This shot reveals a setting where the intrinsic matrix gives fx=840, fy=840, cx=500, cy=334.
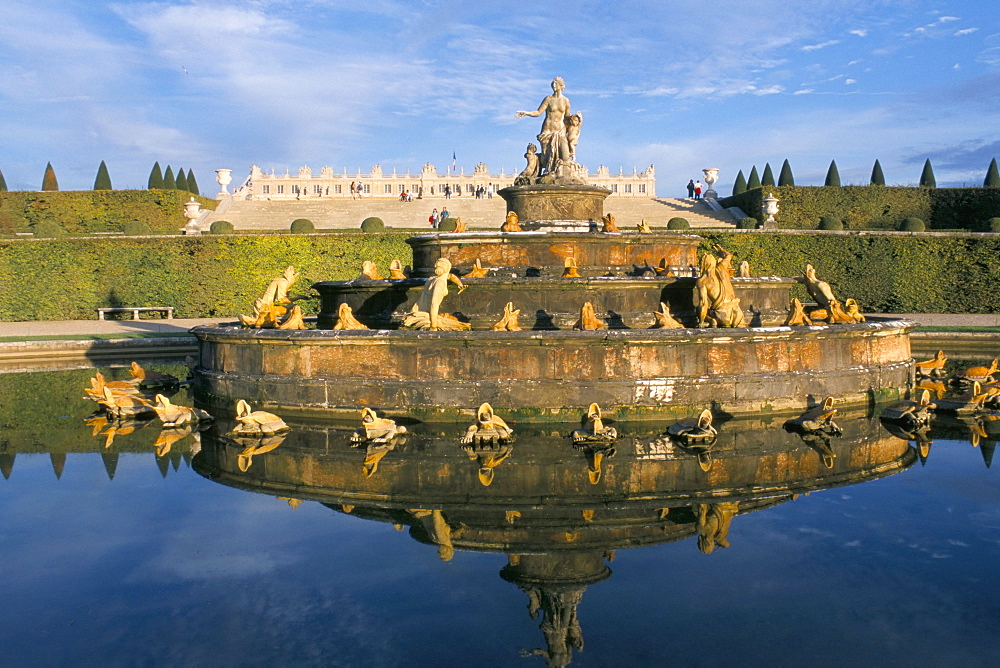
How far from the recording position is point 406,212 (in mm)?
53188

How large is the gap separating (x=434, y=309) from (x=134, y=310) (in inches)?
911

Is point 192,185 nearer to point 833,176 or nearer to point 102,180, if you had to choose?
point 102,180

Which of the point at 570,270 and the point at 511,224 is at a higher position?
the point at 511,224

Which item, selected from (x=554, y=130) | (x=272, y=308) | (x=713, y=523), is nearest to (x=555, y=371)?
(x=713, y=523)

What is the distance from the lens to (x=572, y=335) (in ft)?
38.2

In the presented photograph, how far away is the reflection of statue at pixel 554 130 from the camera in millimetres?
20188

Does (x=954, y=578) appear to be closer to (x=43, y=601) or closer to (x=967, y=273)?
(x=43, y=601)

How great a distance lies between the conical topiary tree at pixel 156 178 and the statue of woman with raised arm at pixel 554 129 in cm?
4394

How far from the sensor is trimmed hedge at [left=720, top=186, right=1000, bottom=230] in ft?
154

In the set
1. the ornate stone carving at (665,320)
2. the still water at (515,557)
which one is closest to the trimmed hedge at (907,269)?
the ornate stone carving at (665,320)

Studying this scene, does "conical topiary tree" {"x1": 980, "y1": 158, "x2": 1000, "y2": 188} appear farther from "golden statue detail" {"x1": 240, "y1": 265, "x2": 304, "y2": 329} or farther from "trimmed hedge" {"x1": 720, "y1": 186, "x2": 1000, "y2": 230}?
"golden statue detail" {"x1": 240, "y1": 265, "x2": 304, "y2": 329}

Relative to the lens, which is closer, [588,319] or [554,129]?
[588,319]

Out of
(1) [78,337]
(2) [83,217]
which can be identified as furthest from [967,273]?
(2) [83,217]

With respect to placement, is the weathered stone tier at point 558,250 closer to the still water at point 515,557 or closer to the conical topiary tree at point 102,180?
the still water at point 515,557
